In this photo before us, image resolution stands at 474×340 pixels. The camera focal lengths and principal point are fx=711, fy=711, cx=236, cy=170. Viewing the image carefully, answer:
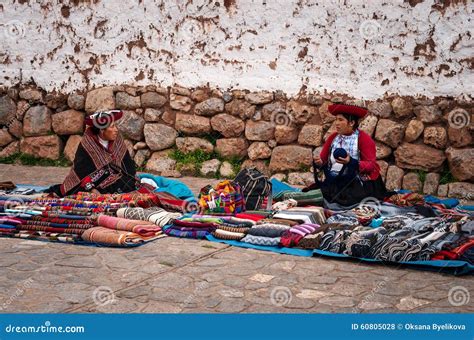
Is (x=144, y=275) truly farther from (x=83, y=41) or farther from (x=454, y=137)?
(x=83, y=41)

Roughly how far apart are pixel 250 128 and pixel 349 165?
249 cm

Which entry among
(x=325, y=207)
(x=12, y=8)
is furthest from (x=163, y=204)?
(x=12, y=8)

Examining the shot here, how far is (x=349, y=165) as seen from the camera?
7203 millimetres

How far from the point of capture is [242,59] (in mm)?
9438
